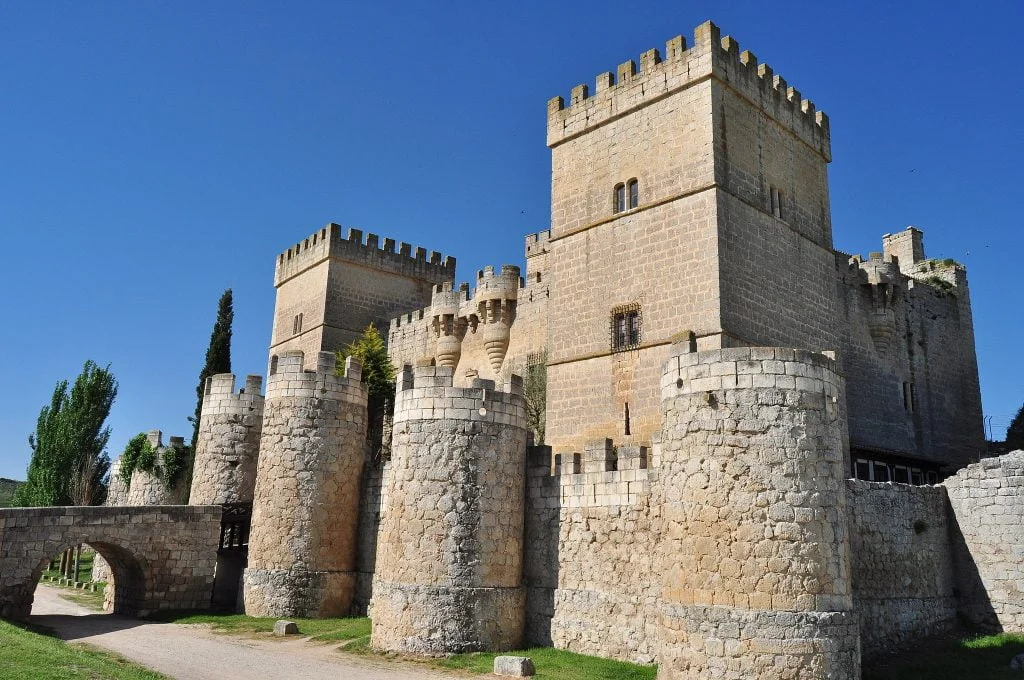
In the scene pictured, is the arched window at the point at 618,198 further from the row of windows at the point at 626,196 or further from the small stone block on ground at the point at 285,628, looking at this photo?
the small stone block on ground at the point at 285,628

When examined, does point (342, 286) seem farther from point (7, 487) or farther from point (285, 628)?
point (7, 487)

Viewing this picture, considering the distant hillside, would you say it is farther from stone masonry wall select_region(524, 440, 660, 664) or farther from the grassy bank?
stone masonry wall select_region(524, 440, 660, 664)

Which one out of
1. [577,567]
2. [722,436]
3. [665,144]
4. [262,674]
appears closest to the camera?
[722,436]

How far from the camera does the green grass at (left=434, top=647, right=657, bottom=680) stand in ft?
43.1

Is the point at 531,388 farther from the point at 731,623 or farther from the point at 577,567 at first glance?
the point at 731,623

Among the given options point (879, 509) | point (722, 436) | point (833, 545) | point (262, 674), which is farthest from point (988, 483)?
point (262, 674)

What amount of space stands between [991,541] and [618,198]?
10968 millimetres

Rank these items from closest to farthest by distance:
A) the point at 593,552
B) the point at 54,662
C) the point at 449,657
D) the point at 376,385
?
the point at 54,662
the point at 449,657
the point at 593,552
the point at 376,385

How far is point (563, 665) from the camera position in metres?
13.7

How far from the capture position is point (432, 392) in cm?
1584

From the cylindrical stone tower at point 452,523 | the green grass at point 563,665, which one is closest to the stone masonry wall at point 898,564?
the green grass at point 563,665

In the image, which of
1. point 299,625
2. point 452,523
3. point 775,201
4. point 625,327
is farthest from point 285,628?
point 775,201

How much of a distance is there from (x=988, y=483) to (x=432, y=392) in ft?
34.1

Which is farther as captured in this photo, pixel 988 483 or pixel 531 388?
pixel 531 388
